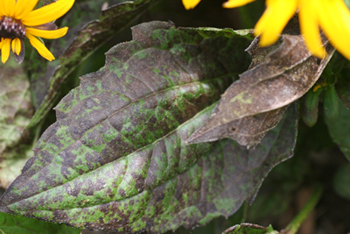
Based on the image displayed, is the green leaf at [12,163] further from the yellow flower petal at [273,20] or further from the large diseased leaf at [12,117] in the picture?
the yellow flower petal at [273,20]

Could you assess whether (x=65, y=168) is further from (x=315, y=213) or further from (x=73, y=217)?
(x=315, y=213)

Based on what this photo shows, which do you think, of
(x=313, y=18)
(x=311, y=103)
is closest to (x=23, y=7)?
(x=313, y=18)

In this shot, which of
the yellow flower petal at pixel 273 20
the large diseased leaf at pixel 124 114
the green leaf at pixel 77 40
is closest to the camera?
the yellow flower petal at pixel 273 20

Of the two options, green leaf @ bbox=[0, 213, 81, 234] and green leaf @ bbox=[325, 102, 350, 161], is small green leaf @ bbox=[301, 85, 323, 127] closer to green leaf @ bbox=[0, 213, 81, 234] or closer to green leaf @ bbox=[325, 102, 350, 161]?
green leaf @ bbox=[325, 102, 350, 161]

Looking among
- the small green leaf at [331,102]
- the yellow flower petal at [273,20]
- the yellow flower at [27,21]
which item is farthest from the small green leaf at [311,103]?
the yellow flower at [27,21]

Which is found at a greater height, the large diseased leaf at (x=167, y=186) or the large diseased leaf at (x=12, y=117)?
the large diseased leaf at (x=12, y=117)

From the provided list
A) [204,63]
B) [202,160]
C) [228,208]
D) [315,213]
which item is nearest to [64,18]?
[204,63]

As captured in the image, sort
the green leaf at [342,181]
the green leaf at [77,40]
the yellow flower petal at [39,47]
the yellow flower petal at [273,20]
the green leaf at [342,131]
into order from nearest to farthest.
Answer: the yellow flower petal at [273,20], the yellow flower petal at [39,47], the green leaf at [77,40], the green leaf at [342,131], the green leaf at [342,181]
